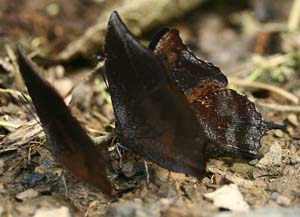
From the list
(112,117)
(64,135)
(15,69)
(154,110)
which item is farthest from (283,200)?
(15,69)

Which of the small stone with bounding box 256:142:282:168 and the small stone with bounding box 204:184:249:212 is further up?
the small stone with bounding box 256:142:282:168

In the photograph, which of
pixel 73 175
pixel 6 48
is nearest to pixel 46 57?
pixel 6 48

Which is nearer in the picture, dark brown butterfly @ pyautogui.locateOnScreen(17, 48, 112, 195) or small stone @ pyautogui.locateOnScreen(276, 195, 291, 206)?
dark brown butterfly @ pyautogui.locateOnScreen(17, 48, 112, 195)

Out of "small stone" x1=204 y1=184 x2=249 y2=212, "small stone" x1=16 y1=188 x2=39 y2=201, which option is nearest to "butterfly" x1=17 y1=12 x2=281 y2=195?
"small stone" x1=204 y1=184 x2=249 y2=212

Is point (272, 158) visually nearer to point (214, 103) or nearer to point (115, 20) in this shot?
point (214, 103)

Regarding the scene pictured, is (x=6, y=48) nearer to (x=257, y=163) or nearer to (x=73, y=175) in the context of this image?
(x=73, y=175)

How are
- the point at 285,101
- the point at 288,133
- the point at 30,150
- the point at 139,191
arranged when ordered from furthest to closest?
the point at 285,101 → the point at 288,133 → the point at 30,150 → the point at 139,191

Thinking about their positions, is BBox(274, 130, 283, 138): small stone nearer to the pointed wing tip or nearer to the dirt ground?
the dirt ground
